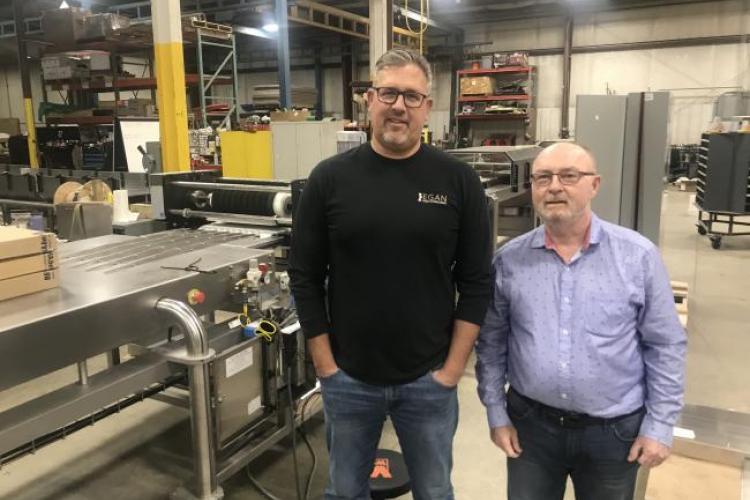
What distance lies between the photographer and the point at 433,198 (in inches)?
55.7

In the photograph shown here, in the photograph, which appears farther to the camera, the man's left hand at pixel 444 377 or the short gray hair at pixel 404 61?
the man's left hand at pixel 444 377

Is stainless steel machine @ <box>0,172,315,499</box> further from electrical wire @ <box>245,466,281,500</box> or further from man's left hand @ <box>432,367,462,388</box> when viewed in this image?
man's left hand @ <box>432,367,462,388</box>

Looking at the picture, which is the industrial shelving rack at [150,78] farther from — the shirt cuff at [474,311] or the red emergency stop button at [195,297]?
the shirt cuff at [474,311]

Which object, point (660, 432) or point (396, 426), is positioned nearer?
point (660, 432)

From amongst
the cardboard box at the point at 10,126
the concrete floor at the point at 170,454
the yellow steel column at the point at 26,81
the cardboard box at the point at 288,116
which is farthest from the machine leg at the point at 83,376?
the cardboard box at the point at 10,126

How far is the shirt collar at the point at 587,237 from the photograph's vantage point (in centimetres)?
135

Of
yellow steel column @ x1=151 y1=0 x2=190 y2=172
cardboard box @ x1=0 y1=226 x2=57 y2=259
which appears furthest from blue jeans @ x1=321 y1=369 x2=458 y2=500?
yellow steel column @ x1=151 y1=0 x2=190 y2=172

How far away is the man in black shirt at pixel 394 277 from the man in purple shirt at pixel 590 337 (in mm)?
156

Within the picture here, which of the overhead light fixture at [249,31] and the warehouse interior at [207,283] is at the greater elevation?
the overhead light fixture at [249,31]

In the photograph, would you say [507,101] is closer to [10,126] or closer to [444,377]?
[10,126]

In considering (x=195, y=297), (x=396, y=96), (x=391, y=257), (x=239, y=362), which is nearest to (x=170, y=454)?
(x=239, y=362)

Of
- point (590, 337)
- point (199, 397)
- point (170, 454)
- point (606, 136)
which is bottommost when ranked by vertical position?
point (170, 454)

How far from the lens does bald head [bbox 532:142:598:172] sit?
1333 millimetres

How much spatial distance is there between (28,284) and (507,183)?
301 centimetres
